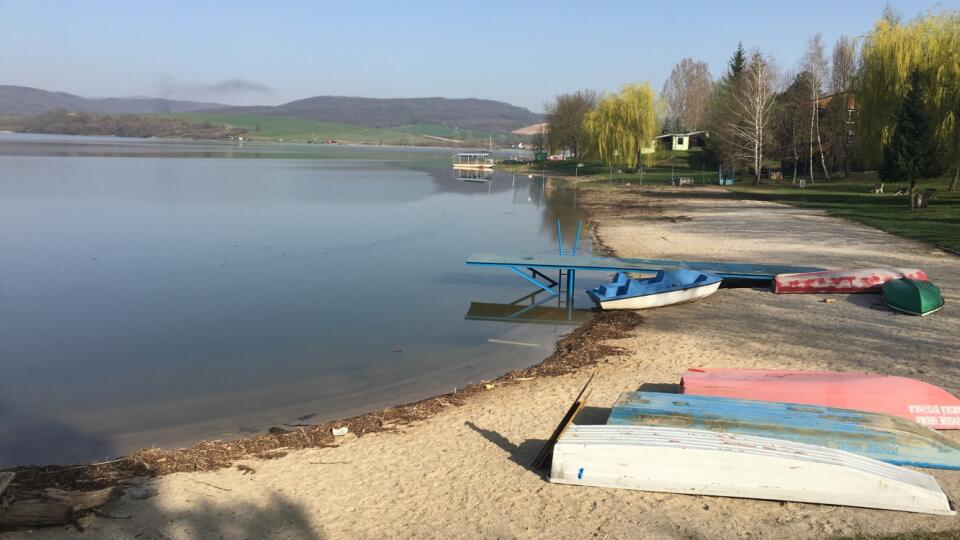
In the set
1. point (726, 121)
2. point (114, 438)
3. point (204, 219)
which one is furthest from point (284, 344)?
point (726, 121)

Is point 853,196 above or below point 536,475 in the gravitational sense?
above

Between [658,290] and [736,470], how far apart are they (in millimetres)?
9546

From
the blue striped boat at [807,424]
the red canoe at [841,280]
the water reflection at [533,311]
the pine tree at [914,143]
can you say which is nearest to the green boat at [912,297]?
the red canoe at [841,280]

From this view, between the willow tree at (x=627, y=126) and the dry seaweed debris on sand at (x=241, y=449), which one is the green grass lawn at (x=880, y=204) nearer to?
the willow tree at (x=627, y=126)

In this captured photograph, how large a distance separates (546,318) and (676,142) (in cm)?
6169

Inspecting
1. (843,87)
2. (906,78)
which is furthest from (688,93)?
(906,78)

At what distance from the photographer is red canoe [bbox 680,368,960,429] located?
29.3ft

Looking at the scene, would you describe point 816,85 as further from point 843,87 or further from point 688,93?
point 688,93

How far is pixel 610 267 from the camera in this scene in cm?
1869

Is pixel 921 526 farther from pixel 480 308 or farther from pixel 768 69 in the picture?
pixel 768 69

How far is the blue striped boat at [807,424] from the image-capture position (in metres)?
7.76

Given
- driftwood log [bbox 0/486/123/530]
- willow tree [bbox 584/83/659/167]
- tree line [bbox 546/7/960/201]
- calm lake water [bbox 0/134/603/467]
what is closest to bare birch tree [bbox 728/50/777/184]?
tree line [bbox 546/7/960/201]

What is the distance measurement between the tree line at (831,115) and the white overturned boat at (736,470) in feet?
94.4

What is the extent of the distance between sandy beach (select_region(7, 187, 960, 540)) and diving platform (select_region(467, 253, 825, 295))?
161cm
